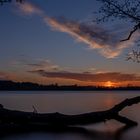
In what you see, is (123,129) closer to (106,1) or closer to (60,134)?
(60,134)

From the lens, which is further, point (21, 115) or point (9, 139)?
point (21, 115)

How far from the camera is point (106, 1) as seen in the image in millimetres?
14422

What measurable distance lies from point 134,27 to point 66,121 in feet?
25.9

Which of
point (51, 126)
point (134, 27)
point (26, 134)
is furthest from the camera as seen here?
point (51, 126)

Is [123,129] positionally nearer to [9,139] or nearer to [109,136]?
[109,136]

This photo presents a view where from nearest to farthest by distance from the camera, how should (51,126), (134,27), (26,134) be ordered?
(134,27) → (26,134) → (51,126)

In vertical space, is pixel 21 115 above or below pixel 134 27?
below

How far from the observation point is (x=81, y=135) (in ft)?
63.9

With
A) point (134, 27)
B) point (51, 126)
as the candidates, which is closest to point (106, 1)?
point (134, 27)

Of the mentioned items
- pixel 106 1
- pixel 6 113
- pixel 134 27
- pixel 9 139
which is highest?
pixel 106 1

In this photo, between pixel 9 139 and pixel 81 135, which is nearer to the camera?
pixel 9 139

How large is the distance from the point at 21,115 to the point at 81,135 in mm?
3434

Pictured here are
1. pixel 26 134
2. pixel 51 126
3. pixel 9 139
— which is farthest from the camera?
pixel 51 126

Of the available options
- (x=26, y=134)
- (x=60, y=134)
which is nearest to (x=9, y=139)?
(x=26, y=134)
